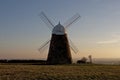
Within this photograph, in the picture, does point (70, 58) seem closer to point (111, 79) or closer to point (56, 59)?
point (56, 59)

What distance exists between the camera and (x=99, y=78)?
99.6 feet

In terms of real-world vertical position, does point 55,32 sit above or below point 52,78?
above

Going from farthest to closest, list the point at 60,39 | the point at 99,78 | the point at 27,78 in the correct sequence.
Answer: the point at 60,39 < the point at 99,78 < the point at 27,78

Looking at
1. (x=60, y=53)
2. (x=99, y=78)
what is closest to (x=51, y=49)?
(x=60, y=53)

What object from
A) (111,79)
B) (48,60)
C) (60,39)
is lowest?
(111,79)


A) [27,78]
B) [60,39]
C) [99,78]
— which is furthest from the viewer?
[60,39]

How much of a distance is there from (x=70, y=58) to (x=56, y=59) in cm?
307

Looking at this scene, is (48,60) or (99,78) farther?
(48,60)

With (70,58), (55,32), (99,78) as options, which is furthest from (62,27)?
(99,78)

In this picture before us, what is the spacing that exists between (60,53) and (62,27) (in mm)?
5003

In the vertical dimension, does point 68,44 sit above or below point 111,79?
Answer: above

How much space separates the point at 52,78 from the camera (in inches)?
1125

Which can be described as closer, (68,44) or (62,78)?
(62,78)

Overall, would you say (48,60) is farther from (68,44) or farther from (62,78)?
(62,78)
